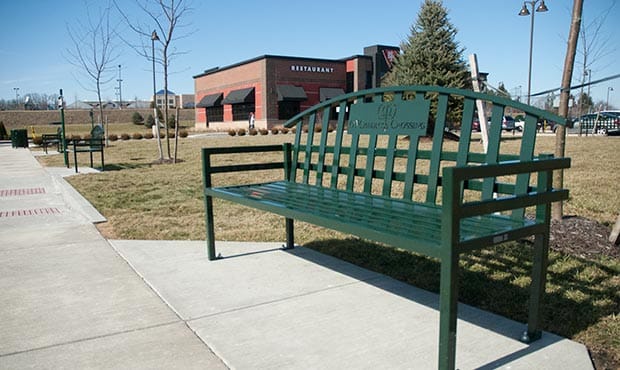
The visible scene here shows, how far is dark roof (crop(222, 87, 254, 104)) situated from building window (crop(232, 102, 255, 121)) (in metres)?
0.87

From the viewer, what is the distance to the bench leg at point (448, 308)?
2.24m

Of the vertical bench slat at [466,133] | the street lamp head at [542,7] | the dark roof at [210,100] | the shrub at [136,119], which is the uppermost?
the street lamp head at [542,7]

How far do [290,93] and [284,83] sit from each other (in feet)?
5.08

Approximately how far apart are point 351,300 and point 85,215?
444 centimetres

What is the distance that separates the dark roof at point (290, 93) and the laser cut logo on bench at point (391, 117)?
145 ft

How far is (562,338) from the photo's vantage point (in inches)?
110

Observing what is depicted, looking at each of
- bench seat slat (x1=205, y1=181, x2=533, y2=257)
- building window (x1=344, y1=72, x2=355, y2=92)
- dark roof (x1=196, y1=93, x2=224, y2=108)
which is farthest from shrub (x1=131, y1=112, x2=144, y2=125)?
bench seat slat (x1=205, y1=181, x2=533, y2=257)

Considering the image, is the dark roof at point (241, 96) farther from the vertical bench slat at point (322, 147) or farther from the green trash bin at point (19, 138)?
the vertical bench slat at point (322, 147)

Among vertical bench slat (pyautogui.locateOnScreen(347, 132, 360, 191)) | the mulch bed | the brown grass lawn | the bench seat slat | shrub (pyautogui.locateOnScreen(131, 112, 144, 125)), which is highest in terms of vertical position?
shrub (pyautogui.locateOnScreen(131, 112, 144, 125))

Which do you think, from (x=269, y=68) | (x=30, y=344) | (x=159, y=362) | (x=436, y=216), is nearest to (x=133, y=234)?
(x=30, y=344)

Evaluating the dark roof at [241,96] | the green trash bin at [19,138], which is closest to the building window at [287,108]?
the dark roof at [241,96]

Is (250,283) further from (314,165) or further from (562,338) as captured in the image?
(562,338)

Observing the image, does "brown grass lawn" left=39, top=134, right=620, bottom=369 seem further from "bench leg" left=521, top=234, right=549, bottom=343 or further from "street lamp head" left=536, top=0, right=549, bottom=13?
"street lamp head" left=536, top=0, right=549, bottom=13

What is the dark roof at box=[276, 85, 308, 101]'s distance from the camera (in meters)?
47.8
